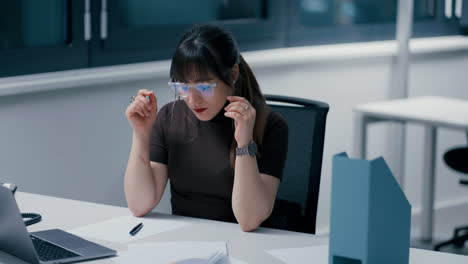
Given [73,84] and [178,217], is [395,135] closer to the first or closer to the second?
[73,84]

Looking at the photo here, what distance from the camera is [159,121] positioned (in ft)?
7.89

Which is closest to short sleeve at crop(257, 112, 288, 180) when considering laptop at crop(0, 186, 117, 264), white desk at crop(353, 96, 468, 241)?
laptop at crop(0, 186, 117, 264)

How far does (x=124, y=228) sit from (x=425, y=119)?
2064 millimetres

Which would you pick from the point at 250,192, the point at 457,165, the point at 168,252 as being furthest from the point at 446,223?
the point at 168,252

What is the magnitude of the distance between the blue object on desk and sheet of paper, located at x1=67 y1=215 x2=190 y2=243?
59 centimetres

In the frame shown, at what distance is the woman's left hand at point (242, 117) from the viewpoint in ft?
6.88

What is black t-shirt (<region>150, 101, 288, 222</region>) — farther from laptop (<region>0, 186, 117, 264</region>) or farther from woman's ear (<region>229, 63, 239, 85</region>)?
laptop (<region>0, 186, 117, 264</region>)

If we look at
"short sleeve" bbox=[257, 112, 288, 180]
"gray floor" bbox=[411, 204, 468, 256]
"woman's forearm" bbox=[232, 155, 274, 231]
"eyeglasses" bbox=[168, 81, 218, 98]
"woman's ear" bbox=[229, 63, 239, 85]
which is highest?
"woman's ear" bbox=[229, 63, 239, 85]

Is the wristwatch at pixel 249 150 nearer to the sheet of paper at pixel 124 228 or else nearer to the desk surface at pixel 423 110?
the sheet of paper at pixel 124 228

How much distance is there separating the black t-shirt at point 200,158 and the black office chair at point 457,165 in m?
1.84

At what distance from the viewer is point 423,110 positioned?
12.9ft

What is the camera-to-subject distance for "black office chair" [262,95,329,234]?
7.71ft

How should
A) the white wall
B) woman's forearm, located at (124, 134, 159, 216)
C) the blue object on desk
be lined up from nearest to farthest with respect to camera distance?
1. the blue object on desk
2. woman's forearm, located at (124, 134, 159, 216)
3. the white wall

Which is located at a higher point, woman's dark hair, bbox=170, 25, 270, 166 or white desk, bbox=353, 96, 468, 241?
woman's dark hair, bbox=170, 25, 270, 166
